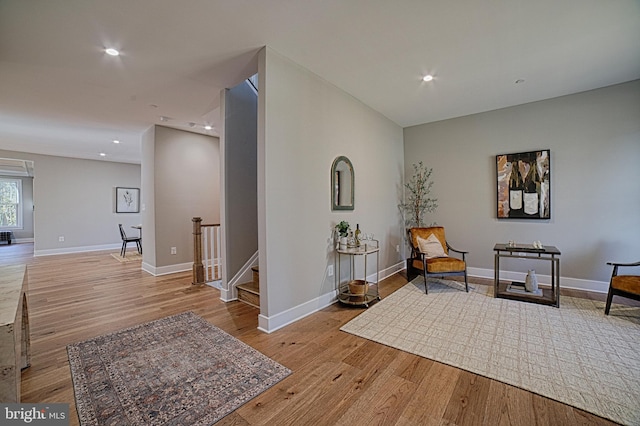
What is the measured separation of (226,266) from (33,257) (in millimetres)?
6931

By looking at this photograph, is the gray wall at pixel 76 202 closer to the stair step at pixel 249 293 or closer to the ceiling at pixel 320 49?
the ceiling at pixel 320 49

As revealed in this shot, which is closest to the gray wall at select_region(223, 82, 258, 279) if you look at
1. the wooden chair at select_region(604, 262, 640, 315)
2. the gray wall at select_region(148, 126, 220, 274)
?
the gray wall at select_region(148, 126, 220, 274)

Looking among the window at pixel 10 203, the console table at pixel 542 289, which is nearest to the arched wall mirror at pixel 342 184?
the console table at pixel 542 289

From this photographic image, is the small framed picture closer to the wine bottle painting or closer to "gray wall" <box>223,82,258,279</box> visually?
"gray wall" <box>223,82,258,279</box>

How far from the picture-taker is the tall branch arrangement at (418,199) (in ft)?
16.6

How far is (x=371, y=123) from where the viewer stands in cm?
428

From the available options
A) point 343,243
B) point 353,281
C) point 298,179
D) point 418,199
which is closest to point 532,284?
point 418,199

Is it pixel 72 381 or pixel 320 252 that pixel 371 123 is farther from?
pixel 72 381

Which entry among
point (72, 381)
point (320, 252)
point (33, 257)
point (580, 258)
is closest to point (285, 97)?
point (320, 252)

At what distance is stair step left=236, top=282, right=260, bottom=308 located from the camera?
330 centimetres

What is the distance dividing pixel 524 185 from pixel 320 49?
374cm

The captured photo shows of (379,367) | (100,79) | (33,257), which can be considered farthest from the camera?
(33,257)

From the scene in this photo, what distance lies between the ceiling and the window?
831cm

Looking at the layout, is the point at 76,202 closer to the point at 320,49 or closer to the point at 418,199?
the point at 320,49
